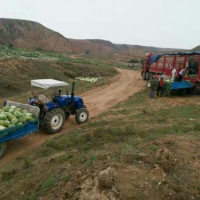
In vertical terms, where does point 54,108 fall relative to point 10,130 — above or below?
above

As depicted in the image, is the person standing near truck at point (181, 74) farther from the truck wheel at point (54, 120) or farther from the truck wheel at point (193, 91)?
the truck wheel at point (54, 120)

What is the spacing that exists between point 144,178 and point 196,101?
11135 millimetres

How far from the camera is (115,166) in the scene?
417cm

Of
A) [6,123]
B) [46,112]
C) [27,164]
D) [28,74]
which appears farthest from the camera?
[28,74]

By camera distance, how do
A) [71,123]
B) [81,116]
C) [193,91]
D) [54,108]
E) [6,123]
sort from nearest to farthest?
[6,123] → [54,108] → [81,116] → [71,123] → [193,91]

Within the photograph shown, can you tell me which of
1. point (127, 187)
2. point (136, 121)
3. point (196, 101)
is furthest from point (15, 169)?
point (196, 101)

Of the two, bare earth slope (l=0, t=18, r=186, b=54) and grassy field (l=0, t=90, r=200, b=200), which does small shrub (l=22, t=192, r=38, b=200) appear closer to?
grassy field (l=0, t=90, r=200, b=200)

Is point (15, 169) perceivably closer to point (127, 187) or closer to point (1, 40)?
point (127, 187)

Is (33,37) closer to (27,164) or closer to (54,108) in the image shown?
(54,108)

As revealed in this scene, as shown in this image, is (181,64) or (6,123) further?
(181,64)

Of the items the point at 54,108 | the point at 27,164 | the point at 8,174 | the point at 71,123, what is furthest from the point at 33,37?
the point at 8,174

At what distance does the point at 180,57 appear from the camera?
16.7 m

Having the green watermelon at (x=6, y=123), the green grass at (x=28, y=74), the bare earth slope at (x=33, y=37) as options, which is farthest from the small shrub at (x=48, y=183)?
the bare earth slope at (x=33, y=37)

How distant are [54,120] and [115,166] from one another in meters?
4.25
